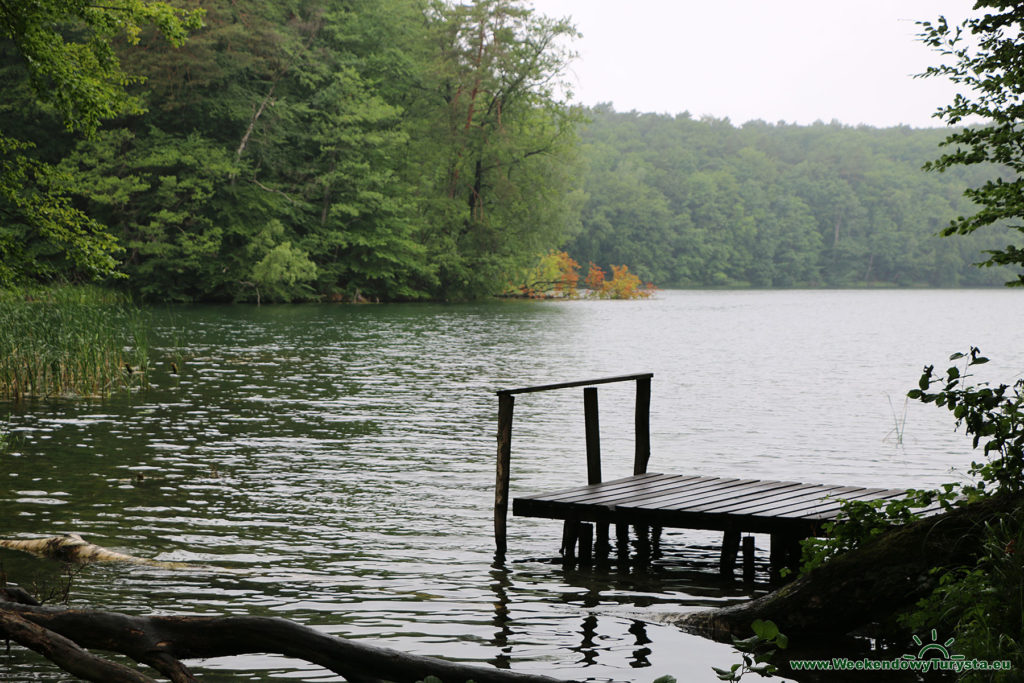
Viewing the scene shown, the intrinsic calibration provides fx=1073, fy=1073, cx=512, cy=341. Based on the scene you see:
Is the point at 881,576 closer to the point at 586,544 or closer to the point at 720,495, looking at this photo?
the point at 720,495

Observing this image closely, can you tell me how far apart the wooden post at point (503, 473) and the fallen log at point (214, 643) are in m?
4.68

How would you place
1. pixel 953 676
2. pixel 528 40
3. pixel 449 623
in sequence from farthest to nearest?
pixel 528 40 < pixel 449 623 < pixel 953 676

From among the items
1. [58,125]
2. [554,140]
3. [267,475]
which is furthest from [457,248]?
[267,475]

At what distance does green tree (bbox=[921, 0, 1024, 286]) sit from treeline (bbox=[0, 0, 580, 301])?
4589 centimetres

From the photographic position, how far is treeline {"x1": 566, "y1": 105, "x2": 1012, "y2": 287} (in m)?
117

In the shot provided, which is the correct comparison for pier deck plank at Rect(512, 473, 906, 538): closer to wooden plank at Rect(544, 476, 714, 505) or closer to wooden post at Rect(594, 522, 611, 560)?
wooden plank at Rect(544, 476, 714, 505)

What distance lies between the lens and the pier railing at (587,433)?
955 centimetres

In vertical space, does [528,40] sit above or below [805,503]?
above

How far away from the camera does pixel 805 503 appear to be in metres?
9.04

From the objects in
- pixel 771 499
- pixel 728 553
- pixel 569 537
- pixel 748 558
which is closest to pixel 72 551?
pixel 569 537

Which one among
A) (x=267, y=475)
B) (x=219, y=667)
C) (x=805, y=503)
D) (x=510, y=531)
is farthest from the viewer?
(x=267, y=475)

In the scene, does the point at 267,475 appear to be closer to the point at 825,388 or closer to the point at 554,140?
the point at 825,388

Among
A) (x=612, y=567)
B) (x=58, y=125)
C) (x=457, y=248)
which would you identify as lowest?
(x=612, y=567)

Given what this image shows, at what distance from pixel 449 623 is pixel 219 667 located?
5.20 ft
